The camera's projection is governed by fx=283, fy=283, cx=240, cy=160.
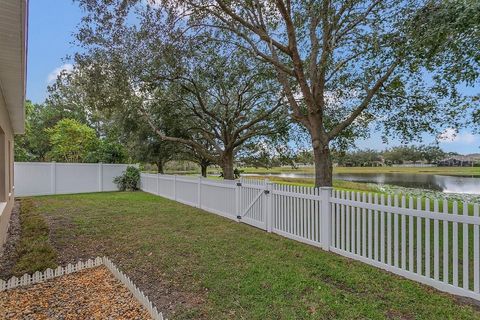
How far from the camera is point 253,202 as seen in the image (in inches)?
276

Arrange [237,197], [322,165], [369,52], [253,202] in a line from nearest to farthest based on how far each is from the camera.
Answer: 1. [369,52]
2. [322,165]
3. [253,202]
4. [237,197]

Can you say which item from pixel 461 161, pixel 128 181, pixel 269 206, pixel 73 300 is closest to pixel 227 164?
pixel 269 206

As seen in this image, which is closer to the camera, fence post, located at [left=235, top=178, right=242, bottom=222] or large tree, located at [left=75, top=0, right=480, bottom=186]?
large tree, located at [left=75, top=0, right=480, bottom=186]

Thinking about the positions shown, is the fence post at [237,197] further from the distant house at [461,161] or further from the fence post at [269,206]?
the distant house at [461,161]

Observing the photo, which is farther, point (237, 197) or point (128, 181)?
point (128, 181)

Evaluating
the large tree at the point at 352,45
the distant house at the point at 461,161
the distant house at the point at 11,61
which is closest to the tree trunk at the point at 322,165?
the large tree at the point at 352,45

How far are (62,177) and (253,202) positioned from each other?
40.6 ft

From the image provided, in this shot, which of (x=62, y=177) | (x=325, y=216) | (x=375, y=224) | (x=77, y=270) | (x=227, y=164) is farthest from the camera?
(x=62, y=177)

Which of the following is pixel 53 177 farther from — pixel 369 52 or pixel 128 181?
pixel 369 52

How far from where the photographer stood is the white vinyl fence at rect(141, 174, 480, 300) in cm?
334

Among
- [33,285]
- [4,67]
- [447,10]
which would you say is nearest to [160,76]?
[4,67]

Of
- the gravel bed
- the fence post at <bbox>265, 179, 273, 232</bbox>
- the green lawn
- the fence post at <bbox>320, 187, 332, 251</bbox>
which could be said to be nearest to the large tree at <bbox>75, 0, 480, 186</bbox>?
the fence post at <bbox>265, 179, 273, 232</bbox>

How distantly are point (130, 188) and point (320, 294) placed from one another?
1464 cm

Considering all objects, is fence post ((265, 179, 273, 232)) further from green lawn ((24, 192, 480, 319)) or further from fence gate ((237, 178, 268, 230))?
green lawn ((24, 192, 480, 319))
